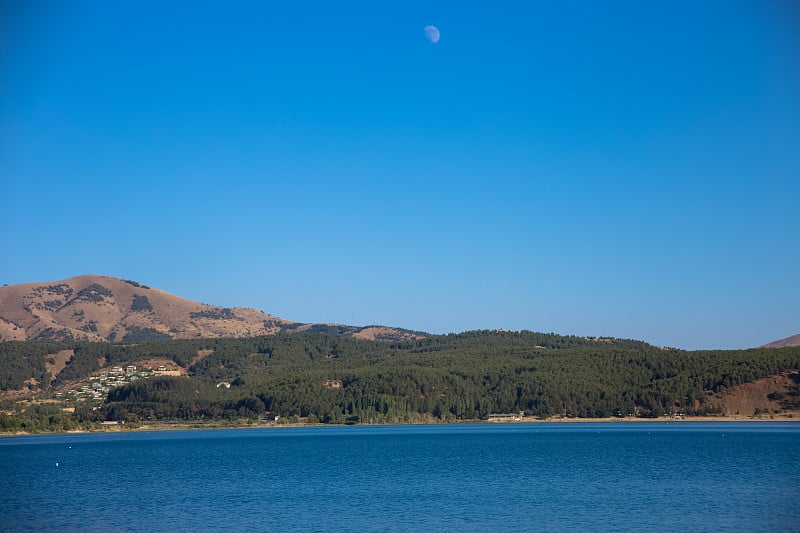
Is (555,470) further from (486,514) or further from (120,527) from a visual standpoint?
(120,527)

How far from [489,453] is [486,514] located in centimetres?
6519

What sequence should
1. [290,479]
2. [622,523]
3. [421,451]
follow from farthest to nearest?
[421,451]
[290,479]
[622,523]

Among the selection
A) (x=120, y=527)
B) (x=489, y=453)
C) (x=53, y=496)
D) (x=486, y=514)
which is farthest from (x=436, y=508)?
(x=489, y=453)

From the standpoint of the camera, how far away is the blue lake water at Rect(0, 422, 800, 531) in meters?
56.4

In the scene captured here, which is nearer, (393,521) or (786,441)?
(393,521)

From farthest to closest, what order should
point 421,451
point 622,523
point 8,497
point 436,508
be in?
point 421,451 < point 8,497 < point 436,508 < point 622,523

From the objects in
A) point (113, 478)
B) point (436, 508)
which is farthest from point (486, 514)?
point (113, 478)

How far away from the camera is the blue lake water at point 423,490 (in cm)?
5641

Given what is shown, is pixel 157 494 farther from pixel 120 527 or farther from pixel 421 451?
pixel 421 451

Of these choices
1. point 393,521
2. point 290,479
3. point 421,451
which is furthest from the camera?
point 421,451

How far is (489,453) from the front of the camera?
12319 cm

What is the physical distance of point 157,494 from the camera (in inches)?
3029

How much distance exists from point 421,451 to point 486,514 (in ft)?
245

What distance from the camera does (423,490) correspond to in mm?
75438
